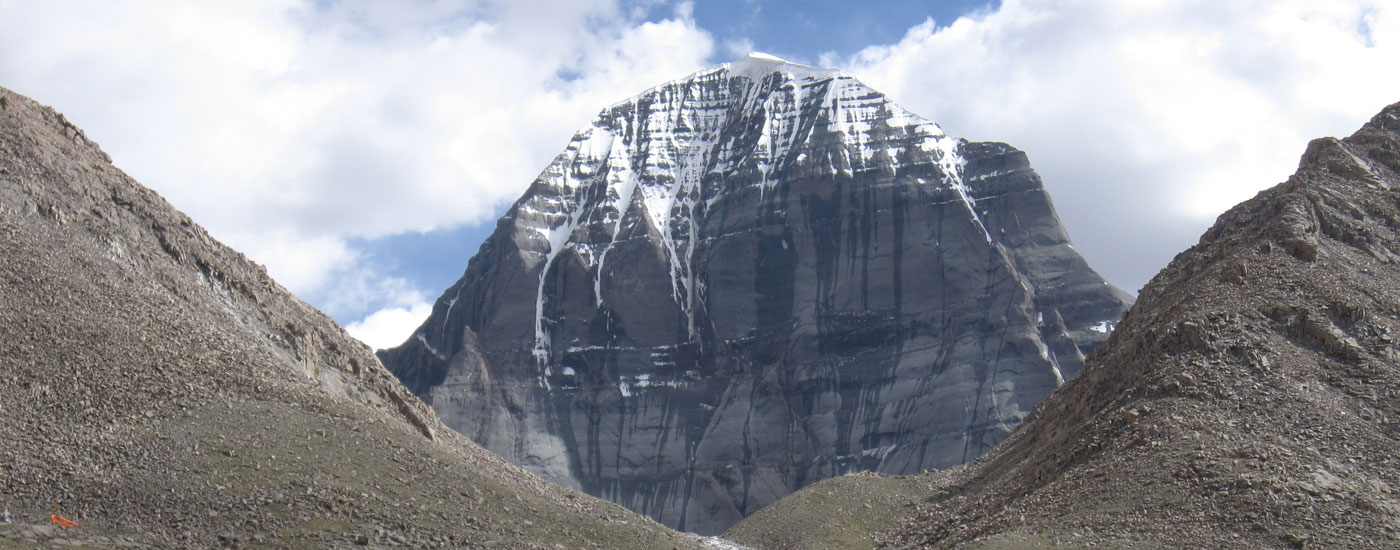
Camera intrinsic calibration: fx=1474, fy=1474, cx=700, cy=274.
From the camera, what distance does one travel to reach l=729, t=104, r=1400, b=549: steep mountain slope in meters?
63.2

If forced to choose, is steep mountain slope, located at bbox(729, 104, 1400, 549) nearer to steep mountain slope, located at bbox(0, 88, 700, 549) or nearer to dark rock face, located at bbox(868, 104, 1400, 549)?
dark rock face, located at bbox(868, 104, 1400, 549)

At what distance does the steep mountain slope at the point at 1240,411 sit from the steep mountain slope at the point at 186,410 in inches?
787

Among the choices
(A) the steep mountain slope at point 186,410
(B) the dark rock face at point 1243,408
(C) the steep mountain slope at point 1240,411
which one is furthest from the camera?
(C) the steep mountain slope at point 1240,411

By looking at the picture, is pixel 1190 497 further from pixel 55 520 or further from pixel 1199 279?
pixel 55 520

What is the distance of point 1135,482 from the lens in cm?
6744

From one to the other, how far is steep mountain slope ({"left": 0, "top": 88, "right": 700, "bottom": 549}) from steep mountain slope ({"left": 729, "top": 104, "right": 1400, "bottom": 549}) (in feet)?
65.5

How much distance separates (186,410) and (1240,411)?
1951 inches

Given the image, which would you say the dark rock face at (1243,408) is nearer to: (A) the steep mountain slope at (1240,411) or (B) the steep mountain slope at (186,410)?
(A) the steep mountain slope at (1240,411)

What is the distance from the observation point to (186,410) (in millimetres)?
65812

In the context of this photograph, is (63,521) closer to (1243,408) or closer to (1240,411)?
(1240,411)

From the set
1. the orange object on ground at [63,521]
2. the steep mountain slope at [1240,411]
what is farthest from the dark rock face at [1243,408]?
the orange object on ground at [63,521]

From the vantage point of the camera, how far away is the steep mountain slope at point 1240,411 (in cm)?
6319

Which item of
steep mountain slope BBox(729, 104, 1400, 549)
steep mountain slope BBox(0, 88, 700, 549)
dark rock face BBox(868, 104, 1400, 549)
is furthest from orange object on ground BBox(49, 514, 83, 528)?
dark rock face BBox(868, 104, 1400, 549)

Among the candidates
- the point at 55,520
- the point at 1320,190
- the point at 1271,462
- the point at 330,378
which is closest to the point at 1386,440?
the point at 1271,462
